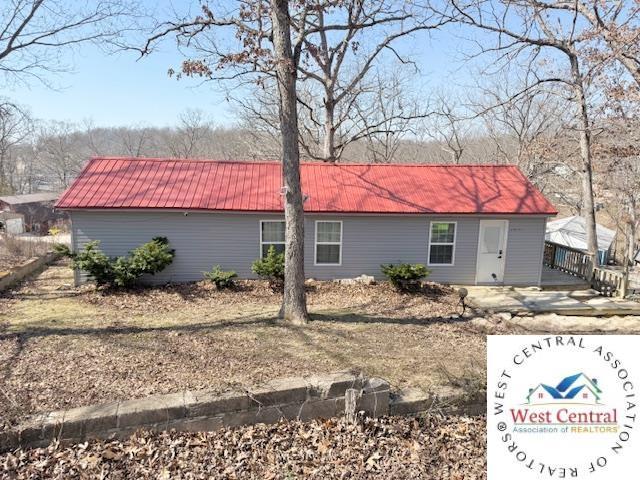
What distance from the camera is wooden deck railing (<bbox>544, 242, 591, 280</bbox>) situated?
41.6ft

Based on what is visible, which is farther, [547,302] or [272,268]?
[272,268]

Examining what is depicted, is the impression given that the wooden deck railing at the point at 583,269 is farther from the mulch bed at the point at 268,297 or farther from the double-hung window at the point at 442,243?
the mulch bed at the point at 268,297

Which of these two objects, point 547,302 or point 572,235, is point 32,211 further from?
point 572,235

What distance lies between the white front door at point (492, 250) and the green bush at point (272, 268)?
5.95 m

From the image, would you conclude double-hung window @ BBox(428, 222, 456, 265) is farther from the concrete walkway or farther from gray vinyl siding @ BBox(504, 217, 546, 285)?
gray vinyl siding @ BBox(504, 217, 546, 285)

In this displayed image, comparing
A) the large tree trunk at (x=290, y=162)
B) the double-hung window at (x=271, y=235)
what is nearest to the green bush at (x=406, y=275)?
the double-hung window at (x=271, y=235)

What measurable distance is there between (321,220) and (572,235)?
53.2ft

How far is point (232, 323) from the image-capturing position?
761 cm

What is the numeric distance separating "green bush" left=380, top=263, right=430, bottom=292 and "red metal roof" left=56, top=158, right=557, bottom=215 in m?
1.82

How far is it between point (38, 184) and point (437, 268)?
198ft

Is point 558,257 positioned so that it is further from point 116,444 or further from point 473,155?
point 473,155

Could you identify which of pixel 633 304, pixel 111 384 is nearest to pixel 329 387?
pixel 111 384

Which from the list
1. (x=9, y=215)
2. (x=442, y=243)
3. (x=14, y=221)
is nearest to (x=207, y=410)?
(x=442, y=243)

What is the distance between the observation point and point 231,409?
4.11 m
